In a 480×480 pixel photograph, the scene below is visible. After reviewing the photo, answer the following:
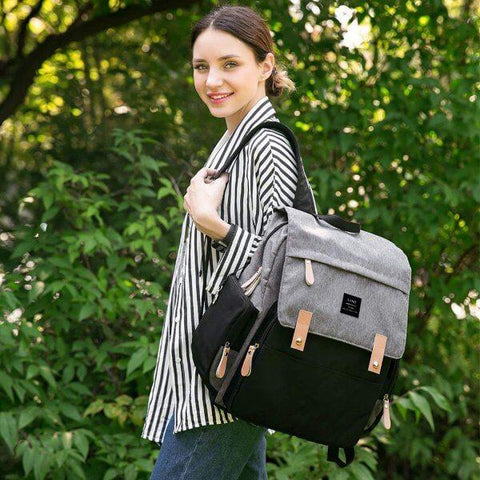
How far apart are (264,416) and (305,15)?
94.6 inches

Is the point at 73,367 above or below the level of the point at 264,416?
below

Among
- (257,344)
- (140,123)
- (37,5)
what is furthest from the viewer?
(37,5)

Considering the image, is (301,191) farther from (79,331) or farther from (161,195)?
Answer: (79,331)

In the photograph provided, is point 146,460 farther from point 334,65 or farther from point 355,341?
point 334,65

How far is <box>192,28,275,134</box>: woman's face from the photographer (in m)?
1.97

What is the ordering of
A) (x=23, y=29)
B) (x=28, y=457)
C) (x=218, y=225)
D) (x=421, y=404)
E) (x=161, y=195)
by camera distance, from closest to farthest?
(x=218, y=225) → (x=28, y=457) → (x=421, y=404) → (x=161, y=195) → (x=23, y=29)

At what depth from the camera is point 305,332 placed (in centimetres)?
169

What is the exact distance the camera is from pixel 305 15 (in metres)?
3.71

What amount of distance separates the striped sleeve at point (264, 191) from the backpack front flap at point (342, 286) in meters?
0.07

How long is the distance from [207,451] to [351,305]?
46 centimetres

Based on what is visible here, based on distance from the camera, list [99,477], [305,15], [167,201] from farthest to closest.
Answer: [167,201] < [305,15] < [99,477]

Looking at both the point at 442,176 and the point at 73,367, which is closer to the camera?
the point at 73,367

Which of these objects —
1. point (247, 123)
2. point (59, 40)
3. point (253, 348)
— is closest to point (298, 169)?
point (247, 123)

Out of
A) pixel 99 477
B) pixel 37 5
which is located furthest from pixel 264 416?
pixel 37 5
